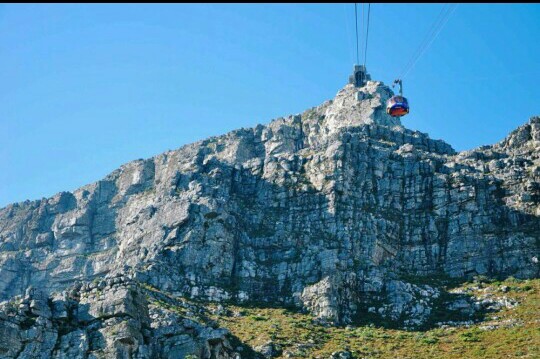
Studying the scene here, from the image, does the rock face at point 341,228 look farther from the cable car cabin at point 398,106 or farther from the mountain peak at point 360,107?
the cable car cabin at point 398,106

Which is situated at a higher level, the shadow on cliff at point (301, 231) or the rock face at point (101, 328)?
the shadow on cliff at point (301, 231)

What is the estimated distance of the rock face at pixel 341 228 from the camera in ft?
275

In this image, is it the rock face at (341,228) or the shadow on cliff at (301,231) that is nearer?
the rock face at (341,228)

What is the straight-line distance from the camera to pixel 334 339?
72.9m

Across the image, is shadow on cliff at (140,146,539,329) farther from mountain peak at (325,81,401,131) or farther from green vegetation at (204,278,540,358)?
mountain peak at (325,81,401,131)

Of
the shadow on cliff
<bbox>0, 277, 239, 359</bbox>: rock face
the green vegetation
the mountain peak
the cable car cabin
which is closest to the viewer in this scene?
<bbox>0, 277, 239, 359</bbox>: rock face

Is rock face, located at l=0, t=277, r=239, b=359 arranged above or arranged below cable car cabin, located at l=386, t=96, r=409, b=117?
below

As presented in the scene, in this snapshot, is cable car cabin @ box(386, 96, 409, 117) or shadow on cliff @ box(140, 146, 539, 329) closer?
shadow on cliff @ box(140, 146, 539, 329)

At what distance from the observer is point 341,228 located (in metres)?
92.9

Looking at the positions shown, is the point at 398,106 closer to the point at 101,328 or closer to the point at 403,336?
the point at 403,336

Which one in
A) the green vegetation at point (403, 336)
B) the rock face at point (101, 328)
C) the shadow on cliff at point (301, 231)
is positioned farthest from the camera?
the shadow on cliff at point (301, 231)

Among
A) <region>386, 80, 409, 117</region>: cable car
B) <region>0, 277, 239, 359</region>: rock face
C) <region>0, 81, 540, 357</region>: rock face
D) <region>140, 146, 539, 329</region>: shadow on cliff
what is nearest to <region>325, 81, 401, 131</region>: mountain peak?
<region>0, 81, 540, 357</region>: rock face

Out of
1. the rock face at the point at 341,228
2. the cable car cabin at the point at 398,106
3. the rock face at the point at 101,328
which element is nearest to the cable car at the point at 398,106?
the cable car cabin at the point at 398,106

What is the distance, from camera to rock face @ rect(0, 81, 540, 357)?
8381 cm
